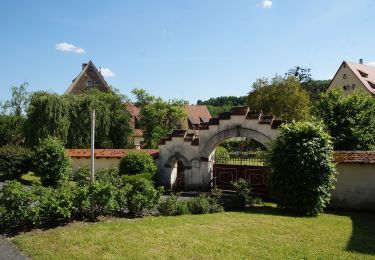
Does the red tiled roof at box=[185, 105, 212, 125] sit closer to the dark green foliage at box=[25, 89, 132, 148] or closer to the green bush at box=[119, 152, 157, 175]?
the dark green foliage at box=[25, 89, 132, 148]

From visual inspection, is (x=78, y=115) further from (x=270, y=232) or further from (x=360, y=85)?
(x=360, y=85)

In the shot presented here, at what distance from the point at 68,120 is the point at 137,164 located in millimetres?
11340

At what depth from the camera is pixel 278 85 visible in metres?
39.7

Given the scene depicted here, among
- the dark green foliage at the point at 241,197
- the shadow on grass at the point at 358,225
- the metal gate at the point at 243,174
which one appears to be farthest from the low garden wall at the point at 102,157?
the shadow on grass at the point at 358,225

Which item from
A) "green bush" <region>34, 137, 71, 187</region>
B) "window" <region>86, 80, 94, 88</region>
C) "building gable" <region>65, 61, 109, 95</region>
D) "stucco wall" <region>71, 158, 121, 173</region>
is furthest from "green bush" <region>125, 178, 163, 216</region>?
"window" <region>86, 80, 94, 88</region>

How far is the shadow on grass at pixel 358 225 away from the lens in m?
10.5

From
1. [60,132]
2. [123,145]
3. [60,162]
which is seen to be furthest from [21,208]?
[123,145]

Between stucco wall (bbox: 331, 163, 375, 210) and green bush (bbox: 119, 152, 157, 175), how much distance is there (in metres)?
10.3

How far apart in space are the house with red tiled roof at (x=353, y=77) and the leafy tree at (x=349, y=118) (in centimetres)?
2987

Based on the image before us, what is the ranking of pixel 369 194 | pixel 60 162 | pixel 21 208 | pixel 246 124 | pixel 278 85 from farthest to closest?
pixel 278 85 < pixel 60 162 < pixel 246 124 < pixel 369 194 < pixel 21 208

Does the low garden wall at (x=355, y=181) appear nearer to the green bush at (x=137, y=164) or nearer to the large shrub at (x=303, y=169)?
the large shrub at (x=303, y=169)

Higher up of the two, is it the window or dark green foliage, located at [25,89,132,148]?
the window

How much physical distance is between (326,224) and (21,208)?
33.9 feet

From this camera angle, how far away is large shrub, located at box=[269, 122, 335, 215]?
1562 cm
